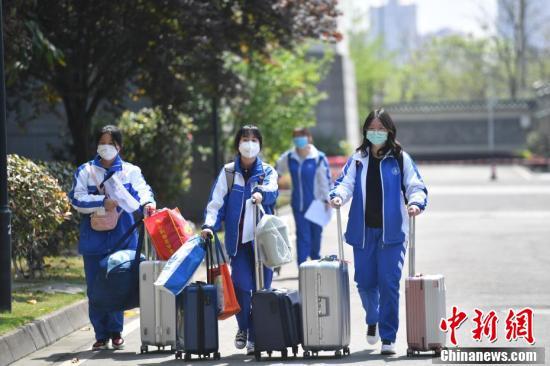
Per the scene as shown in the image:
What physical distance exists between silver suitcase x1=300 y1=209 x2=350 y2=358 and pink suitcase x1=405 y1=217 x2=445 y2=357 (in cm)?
51

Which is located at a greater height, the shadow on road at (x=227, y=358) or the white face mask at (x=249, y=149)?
the white face mask at (x=249, y=149)

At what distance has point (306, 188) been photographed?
16.4 metres

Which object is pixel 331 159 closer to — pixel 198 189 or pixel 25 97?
pixel 198 189

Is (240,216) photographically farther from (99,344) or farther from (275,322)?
(99,344)

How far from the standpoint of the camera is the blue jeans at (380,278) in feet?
33.8

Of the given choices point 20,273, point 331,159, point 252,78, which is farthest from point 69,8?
point 331,159

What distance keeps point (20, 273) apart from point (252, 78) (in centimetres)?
1700

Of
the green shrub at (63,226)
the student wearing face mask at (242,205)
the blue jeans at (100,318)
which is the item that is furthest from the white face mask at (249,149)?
the green shrub at (63,226)

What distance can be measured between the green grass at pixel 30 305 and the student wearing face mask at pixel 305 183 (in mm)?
3557

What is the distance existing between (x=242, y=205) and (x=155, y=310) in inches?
43.9

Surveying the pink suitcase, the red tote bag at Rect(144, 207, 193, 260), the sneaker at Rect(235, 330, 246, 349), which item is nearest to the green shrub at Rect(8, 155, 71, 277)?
the red tote bag at Rect(144, 207, 193, 260)

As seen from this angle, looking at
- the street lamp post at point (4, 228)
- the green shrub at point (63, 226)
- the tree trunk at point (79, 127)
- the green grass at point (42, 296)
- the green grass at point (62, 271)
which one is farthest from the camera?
the tree trunk at point (79, 127)

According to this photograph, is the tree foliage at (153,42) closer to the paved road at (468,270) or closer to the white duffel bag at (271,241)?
the paved road at (468,270)

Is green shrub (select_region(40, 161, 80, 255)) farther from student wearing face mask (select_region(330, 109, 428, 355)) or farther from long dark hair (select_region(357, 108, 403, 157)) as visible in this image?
long dark hair (select_region(357, 108, 403, 157))
